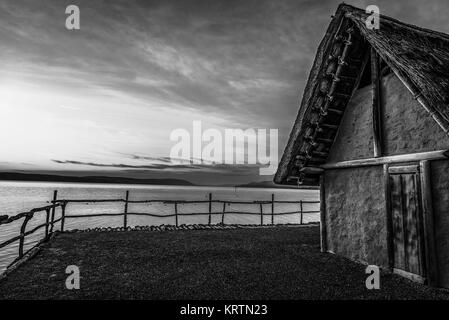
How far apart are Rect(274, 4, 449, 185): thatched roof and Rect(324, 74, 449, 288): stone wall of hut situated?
0.44 metres

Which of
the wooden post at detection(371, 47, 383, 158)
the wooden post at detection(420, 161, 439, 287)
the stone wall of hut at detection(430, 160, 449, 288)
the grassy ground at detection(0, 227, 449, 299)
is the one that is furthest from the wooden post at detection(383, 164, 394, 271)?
the stone wall of hut at detection(430, 160, 449, 288)

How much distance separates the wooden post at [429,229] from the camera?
485cm

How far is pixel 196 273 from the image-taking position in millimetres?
5887

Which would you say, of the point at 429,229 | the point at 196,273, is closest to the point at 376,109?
the point at 429,229

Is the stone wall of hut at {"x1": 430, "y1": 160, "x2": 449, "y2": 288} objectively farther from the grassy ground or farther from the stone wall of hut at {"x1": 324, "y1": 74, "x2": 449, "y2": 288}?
the grassy ground

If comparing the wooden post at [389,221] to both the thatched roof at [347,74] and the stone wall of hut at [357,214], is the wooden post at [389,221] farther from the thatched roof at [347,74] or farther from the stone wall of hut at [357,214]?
the thatched roof at [347,74]

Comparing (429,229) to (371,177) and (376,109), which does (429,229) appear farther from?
(376,109)

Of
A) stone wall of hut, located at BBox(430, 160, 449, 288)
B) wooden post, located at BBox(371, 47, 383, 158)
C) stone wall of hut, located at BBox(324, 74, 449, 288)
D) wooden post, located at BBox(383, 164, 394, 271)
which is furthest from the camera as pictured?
wooden post, located at BBox(371, 47, 383, 158)

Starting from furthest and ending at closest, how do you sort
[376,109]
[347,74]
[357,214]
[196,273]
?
1. [347,74]
2. [357,214]
3. [376,109]
4. [196,273]

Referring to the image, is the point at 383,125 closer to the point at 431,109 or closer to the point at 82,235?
the point at 431,109

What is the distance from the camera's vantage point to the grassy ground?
4.73 meters

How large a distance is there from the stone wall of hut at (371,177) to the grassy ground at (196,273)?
22.8 inches

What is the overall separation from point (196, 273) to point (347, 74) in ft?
19.1
